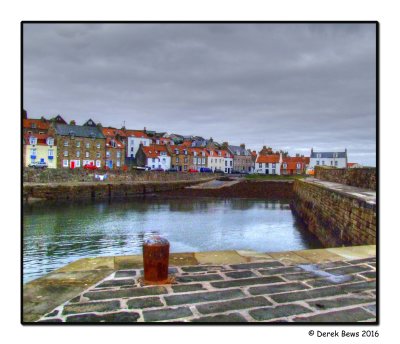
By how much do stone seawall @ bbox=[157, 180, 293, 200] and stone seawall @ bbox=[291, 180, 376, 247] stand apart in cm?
2263

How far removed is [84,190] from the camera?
39688 millimetres

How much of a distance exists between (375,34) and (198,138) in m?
91.6

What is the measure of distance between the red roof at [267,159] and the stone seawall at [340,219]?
65362 millimetres

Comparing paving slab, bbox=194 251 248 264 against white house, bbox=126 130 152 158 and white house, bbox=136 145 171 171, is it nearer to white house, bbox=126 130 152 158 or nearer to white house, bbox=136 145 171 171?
white house, bbox=136 145 171 171

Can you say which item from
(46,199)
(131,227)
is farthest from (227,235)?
(46,199)

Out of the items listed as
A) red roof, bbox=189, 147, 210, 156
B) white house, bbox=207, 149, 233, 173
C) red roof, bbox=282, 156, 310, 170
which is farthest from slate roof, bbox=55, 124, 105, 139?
red roof, bbox=282, 156, 310, 170

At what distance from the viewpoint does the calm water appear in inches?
549

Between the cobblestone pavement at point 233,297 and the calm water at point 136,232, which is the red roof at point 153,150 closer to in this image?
the calm water at point 136,232

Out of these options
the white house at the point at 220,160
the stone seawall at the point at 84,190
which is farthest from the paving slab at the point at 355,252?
the white house at the point at 220,160

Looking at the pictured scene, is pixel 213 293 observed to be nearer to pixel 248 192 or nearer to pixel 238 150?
pixel 248 192

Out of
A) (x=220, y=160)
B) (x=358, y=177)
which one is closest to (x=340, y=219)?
(x=358, y=177)

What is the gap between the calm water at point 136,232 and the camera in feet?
45.8

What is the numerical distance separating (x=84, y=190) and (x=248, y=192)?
68.8 feet
